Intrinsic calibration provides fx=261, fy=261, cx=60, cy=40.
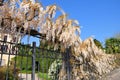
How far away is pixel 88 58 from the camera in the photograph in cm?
746

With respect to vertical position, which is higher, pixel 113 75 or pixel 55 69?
pixel 55 69

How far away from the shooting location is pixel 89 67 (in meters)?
7.72

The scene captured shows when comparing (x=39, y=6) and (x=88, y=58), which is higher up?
(x=39, y=6)

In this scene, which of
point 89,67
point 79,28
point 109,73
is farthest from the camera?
point 109,73

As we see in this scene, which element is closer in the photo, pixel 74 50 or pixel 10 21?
pixel 10 21

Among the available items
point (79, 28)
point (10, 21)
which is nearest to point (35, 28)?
point (10, 21)

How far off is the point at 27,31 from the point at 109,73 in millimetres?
4194

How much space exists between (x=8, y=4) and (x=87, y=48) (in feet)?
9.46

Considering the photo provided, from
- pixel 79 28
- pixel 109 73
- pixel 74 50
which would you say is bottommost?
pixel 109 73

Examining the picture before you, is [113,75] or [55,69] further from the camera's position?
[113,75]

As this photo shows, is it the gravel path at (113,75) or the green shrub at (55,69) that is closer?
the green shrub at (55,69)

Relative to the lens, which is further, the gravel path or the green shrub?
the gravel path

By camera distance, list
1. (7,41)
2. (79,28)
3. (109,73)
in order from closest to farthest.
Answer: (7,41), (79,28), (109,73)

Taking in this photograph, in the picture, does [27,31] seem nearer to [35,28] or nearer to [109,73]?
[35,28]
